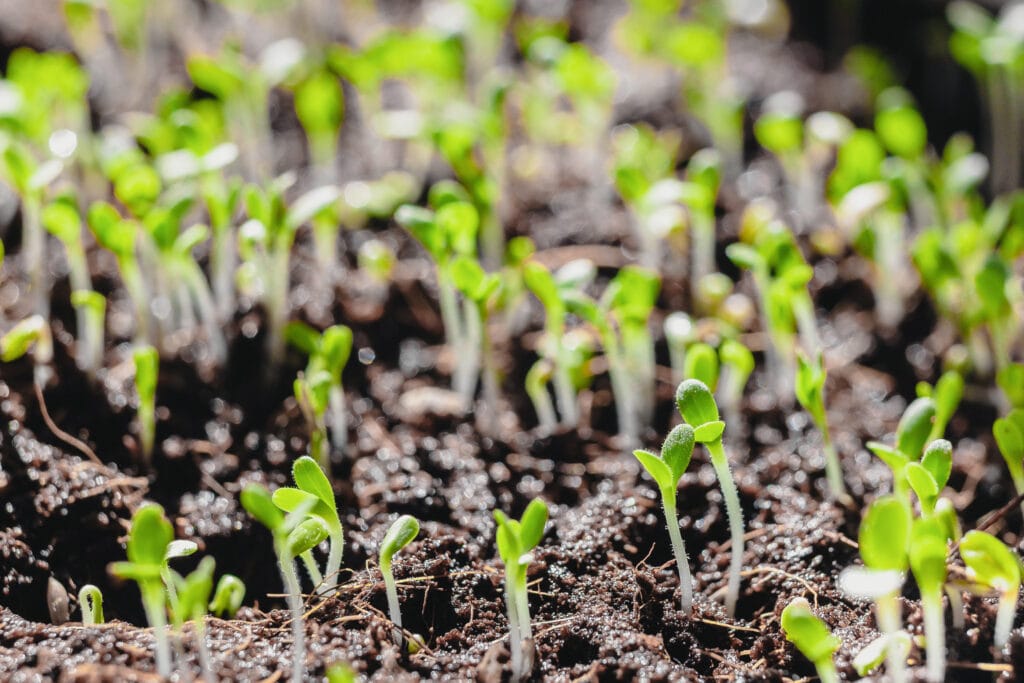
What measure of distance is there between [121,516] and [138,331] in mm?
394

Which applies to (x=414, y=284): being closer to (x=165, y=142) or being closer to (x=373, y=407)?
(x=373, y=407)

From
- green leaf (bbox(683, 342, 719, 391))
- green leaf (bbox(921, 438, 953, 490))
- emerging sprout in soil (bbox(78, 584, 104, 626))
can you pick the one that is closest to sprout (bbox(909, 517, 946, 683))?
green leaf (bbox(921, 438, 953, 490))

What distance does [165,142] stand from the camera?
70.9 inches

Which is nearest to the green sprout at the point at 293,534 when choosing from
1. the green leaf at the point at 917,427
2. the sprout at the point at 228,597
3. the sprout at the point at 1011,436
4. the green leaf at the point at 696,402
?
the sprout at the point at 228,597

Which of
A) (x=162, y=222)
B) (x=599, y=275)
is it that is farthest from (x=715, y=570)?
(x=162, y=222)

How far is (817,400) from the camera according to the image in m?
1.31

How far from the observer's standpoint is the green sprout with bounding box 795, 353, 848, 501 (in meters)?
1.27

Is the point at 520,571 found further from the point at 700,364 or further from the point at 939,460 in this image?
the point at 939,460

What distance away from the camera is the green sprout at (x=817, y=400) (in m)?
1.27

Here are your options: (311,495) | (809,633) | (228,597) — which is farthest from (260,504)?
(809,633)

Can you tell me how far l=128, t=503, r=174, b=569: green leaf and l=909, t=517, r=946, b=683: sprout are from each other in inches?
30.2

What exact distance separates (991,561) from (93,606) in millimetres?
1039

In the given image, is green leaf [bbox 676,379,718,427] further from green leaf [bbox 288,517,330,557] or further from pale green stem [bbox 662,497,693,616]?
green leaf [bbox 288,517,330,557]

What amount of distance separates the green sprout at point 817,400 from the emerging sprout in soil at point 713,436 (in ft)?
0.45
